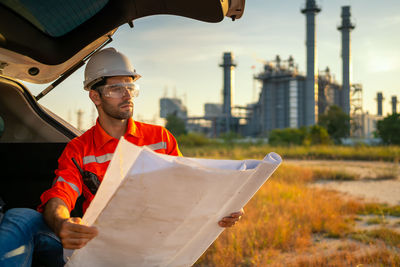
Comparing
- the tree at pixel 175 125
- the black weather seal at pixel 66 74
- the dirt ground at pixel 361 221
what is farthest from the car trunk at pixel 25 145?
the tree at pixel 175 125

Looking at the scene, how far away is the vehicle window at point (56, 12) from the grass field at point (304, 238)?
2561 millimetres

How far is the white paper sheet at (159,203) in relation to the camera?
1038mm

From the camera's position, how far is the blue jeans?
3.93 ft

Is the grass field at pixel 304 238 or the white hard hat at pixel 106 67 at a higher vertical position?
the white hard hat at pixel 106 67

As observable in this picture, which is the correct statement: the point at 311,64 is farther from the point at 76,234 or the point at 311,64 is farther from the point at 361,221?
the point at 76,234

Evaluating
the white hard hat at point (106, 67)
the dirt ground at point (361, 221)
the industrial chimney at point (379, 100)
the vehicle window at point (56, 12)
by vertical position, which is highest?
the industrial chimney at point (379, 100)

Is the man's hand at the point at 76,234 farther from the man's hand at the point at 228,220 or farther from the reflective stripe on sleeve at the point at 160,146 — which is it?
the reflective stripe on sleeve at the point at 160,146

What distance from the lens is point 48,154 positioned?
2609 millimetres

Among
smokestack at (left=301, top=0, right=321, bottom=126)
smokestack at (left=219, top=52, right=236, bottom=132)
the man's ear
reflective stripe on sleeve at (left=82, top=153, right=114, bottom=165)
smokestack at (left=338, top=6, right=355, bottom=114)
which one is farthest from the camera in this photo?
smokestack at (left=219, top=52, right=236, bottom=132)

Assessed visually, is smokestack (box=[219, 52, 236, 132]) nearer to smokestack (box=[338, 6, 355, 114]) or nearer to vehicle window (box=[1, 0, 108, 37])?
smokestack (box=[338, 6, 355, 114])

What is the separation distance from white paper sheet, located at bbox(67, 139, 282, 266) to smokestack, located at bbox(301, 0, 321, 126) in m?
37.0

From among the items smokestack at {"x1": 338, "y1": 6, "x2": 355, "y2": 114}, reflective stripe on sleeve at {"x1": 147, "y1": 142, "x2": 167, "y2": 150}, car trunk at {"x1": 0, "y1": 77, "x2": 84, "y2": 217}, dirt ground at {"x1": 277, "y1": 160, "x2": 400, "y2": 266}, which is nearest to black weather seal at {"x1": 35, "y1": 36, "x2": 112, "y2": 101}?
car trunk at {"x1": 0, "y1": 77, "x2": 84, "y2": 217}

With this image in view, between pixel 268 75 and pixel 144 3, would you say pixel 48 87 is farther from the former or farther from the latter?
pixel 268 75

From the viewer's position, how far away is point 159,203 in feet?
3.76
